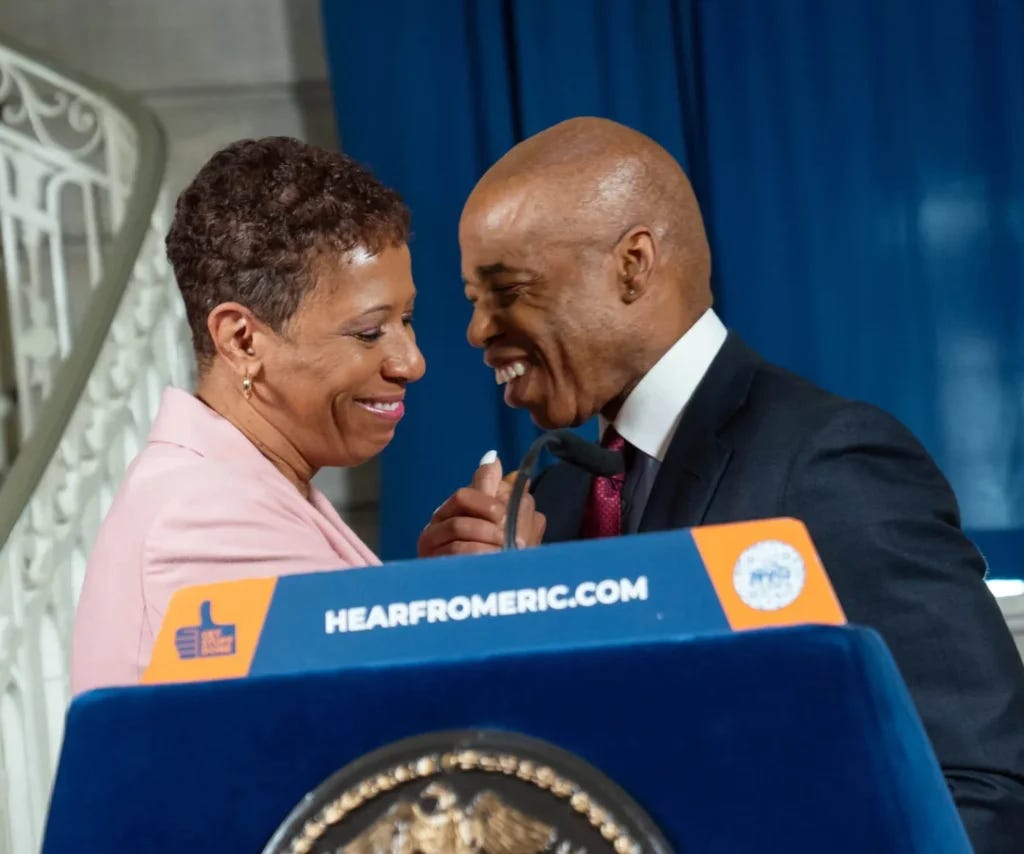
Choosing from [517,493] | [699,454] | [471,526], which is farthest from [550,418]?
[517,493]

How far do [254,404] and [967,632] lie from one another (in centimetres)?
61

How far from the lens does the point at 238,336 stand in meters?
1.17

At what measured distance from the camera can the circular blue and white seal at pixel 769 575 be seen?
50cm

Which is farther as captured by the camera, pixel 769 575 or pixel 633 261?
pixel 633 261

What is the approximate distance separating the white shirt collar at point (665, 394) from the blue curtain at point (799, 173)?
1161 mm

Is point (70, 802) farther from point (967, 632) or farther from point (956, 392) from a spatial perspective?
point (956, 392)

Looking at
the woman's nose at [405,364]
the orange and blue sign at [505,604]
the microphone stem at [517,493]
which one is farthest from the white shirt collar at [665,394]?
the orange and blue sign at [505,604]

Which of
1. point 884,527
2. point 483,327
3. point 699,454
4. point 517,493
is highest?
point 483,327

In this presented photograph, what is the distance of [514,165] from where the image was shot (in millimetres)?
1589

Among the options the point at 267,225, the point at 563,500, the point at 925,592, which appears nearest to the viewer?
the point at 267,225

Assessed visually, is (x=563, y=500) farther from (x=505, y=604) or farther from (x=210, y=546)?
(x=505, y=604)

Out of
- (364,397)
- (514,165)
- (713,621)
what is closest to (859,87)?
(514,165)

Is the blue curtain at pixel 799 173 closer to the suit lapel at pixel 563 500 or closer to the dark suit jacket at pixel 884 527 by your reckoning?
the suit lapel at pixel 563 500

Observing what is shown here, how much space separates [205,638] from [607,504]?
1.04 meters
